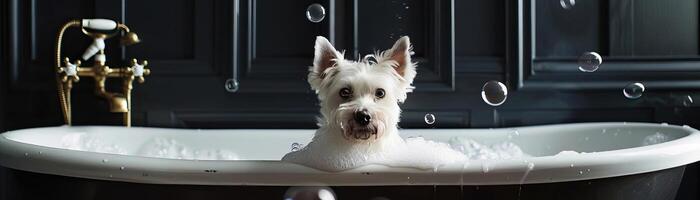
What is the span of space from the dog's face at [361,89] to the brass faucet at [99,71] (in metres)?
0.99

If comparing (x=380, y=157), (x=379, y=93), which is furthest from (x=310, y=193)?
(x=379, y=93)

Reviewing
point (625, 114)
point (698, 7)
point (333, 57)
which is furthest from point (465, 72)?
point (333, 57)

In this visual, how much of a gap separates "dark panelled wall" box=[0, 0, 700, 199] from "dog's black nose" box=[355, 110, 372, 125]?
1.11 m

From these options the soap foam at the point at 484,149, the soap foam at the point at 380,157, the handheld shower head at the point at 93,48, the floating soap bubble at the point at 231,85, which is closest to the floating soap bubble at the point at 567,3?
the soap foam at the point at 484,149

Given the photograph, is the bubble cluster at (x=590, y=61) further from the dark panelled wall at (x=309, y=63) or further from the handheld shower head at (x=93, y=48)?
the handheld shower head at (x=93, y=48)

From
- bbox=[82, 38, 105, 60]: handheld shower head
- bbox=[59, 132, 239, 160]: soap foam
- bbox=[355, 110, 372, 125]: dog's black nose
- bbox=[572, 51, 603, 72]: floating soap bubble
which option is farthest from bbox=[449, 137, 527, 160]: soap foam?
bbox=[82, 38, 105, 60]: handheld shower head

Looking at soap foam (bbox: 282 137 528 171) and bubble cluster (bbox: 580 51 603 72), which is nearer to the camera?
soap foam (bbox: 282 137 528 171)

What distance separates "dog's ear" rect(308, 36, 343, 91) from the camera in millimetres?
1390

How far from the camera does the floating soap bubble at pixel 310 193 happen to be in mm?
1193

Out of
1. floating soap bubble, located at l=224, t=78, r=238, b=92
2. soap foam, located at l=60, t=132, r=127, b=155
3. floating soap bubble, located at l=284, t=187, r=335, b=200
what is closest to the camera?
floating soap bubble, located at l=284, t=187, r=335, b=200

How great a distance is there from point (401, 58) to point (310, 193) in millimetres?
398

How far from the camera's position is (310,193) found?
1200 millimetres

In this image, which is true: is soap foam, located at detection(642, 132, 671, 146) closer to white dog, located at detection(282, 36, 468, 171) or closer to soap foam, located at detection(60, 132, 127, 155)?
white dog, located at detection(282, 36, 468, 171)

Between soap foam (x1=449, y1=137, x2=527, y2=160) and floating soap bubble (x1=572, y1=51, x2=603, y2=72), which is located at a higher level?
floating soap bubble (x1=572, y1=51, x2=603, y2=72)
